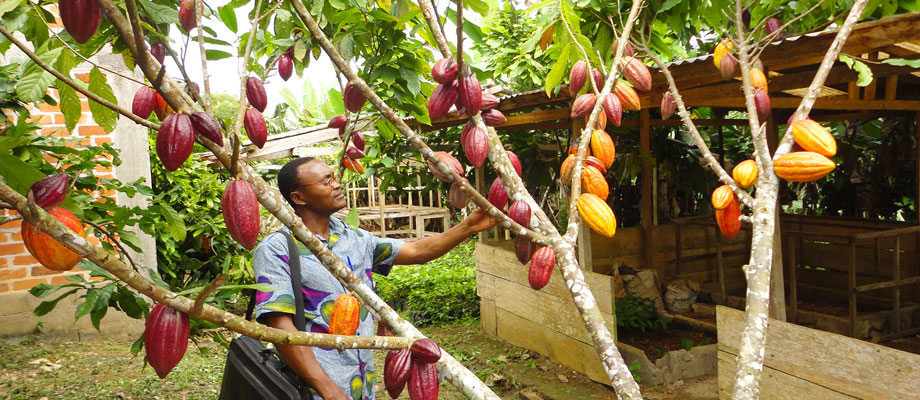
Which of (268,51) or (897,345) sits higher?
(268,51)

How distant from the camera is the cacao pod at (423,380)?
763mm

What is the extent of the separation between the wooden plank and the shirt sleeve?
221cm

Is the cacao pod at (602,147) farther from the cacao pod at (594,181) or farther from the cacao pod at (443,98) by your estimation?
the cacao pod at (443,98)


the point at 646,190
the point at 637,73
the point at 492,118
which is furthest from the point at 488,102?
the point at 646,190

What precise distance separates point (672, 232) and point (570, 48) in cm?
552

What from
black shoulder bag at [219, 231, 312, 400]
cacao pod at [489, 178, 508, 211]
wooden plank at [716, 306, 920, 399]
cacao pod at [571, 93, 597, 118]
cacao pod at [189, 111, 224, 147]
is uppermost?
cacao pod at [571, 93, 597, 118]

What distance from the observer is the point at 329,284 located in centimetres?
178

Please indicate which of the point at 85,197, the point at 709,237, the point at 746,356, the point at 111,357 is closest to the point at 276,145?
the point at 111,357

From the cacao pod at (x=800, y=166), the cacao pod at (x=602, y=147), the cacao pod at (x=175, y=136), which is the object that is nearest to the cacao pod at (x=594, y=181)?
the cacao pod at (x=602, y=147)

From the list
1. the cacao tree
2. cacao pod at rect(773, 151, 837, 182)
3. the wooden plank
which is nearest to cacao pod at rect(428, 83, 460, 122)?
the cacao tree

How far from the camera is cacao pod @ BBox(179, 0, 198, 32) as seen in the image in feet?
3.74

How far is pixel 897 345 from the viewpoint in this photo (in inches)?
182

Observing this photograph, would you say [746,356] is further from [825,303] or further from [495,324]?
[825,303]

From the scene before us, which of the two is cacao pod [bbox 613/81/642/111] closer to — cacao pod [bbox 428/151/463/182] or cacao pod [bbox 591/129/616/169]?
cacao pod [bbox 591/129/616/169]
